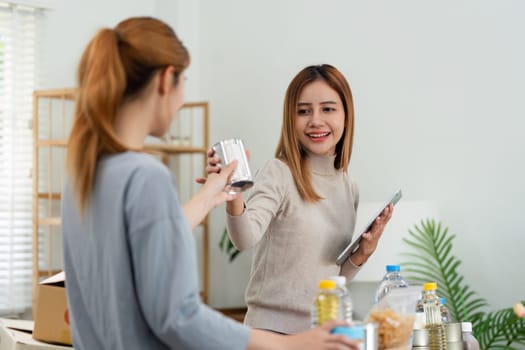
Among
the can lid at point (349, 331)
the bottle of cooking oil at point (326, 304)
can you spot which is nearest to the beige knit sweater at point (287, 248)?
the bottle of cooking oil at point (326, 304)

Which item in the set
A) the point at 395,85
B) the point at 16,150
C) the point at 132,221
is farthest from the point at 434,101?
the point at 132,221

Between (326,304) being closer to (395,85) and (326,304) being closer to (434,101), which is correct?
(434,101)

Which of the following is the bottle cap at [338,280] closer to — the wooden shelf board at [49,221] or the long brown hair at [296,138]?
the long brown hair at [296,138]

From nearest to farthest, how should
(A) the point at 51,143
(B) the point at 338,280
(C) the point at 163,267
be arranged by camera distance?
(C) the point at 163,267
(B) the point at 338,280
(A) the point at 51,143

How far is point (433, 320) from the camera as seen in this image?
5.92ft

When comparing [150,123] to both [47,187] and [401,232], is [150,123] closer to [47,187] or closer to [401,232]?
[401,232]

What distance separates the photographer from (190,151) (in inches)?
199

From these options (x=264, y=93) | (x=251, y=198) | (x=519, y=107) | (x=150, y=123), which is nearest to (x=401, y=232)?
(x=519, y=107)

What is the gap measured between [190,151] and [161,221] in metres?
3.97

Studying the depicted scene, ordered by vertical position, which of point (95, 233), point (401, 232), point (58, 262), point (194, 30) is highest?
point (194, 30)

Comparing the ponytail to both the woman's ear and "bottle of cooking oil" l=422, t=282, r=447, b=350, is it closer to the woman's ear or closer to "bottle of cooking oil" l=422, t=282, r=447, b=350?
the woman's ear

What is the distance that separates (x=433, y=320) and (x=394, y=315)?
1.38ft

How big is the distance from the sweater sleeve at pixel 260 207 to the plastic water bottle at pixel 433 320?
402mm

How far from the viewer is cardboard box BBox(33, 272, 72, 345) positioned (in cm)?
205
